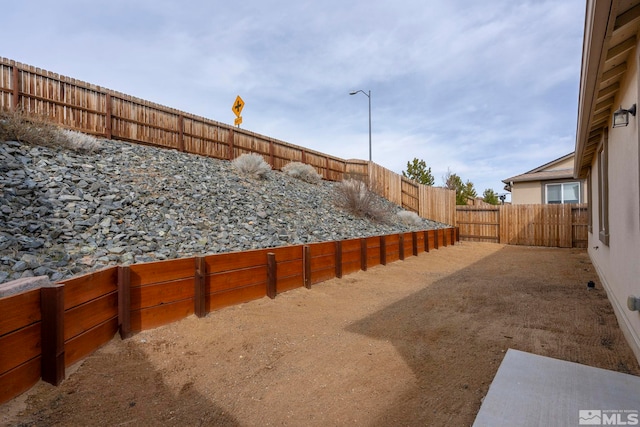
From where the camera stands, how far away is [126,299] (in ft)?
10.5

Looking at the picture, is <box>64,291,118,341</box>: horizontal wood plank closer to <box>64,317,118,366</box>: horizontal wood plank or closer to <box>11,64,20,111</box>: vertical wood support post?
<box>64,317,118,366</box>: horizontal wood plank

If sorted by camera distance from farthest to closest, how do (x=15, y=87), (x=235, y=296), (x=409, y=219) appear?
(x=409, y=219) < (x=15, y=87) < (x=235, y=296)

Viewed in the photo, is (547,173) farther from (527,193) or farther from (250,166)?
(250,166)

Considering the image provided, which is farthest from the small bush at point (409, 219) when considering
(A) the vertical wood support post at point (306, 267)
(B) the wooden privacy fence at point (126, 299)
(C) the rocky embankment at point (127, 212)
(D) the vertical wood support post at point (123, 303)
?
(D) the vertical wood support post at point (123, 303)

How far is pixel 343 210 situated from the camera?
10.9 metres

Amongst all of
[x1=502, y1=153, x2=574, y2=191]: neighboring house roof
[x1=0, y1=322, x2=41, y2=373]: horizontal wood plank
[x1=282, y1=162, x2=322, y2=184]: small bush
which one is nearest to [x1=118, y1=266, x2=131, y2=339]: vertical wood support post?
[x1=0, y1=322, x2=41, y2=373]: horizontal wood plank

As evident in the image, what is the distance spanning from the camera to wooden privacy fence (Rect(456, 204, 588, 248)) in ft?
41.5

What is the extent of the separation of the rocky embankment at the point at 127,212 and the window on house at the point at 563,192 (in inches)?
466

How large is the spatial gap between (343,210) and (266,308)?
271 inches

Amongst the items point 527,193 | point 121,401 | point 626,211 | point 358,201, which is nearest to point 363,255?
point 358,201

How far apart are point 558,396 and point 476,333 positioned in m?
1.48

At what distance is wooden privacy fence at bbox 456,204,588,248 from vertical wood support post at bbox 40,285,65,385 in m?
15.9

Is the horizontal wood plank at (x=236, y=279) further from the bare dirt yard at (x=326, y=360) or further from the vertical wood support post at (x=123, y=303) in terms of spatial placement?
the vertical wood support post at (x=123, y=303)

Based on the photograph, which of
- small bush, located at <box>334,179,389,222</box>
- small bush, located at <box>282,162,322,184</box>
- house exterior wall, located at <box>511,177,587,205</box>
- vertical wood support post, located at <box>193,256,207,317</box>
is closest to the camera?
vertical wood support post, located at <box>193,256,207,317</box>
